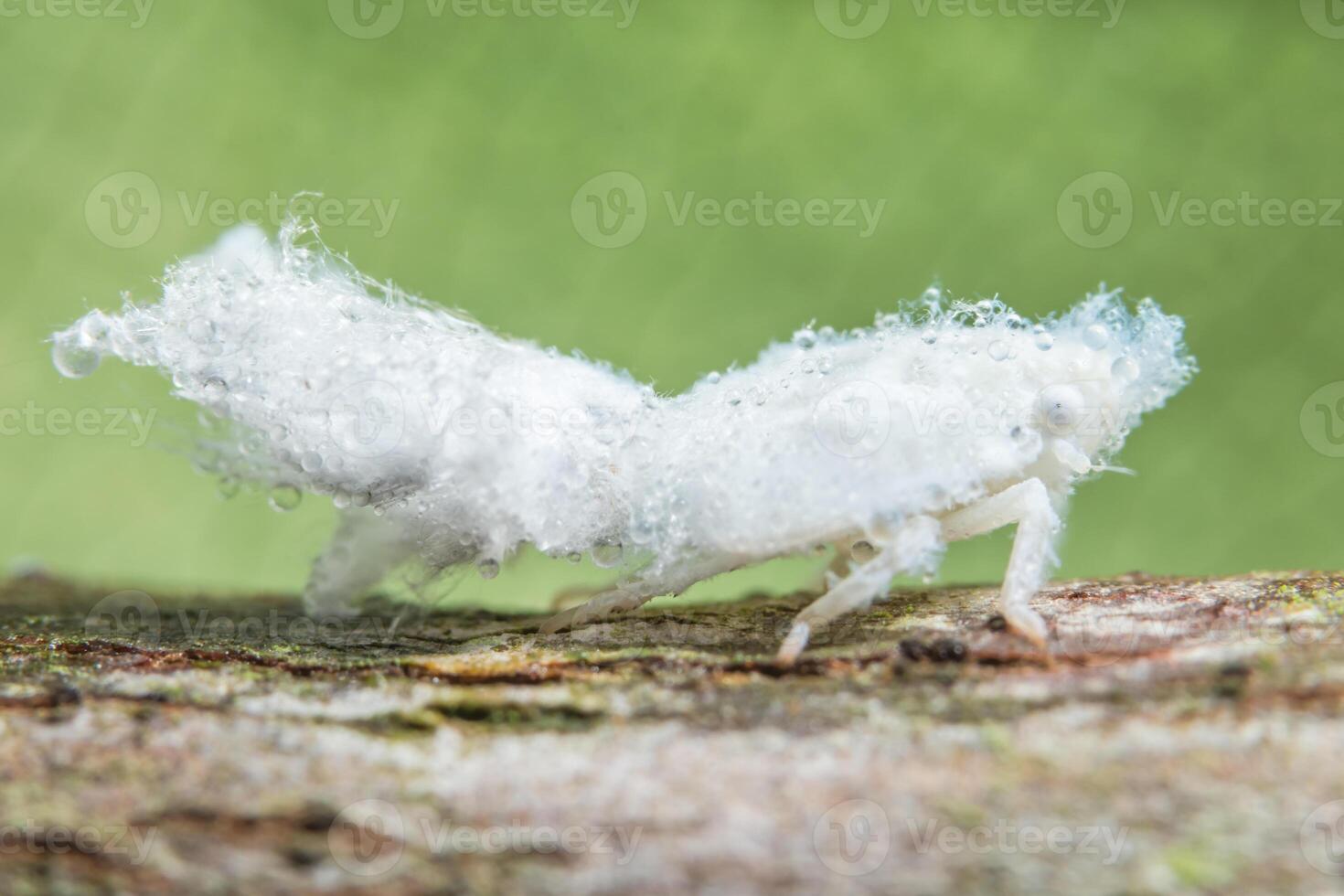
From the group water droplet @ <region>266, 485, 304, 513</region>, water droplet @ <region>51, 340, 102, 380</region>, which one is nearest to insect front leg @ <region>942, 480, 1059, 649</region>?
water droplet @ <region>266, 485, 304, 513</region>

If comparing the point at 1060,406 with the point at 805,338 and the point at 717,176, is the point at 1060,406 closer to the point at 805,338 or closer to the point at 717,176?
the point at 805,338

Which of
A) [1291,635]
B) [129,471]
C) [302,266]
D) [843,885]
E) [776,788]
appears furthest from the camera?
[129,471]

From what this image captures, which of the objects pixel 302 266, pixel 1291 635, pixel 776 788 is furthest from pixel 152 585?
pixel 1291 635

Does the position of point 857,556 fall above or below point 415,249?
below

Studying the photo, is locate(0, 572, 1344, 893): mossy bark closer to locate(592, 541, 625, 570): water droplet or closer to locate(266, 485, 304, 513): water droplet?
locate(592, 541, 625, 570): water droplet

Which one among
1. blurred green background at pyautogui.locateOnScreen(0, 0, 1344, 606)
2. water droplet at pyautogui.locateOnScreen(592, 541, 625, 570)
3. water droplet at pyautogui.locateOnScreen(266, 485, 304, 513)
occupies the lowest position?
water droplet at pyautogui.locateOnScreen(592, 541, 625, 570)

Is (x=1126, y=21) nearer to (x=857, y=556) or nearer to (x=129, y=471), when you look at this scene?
Result: (x=857, y=556)

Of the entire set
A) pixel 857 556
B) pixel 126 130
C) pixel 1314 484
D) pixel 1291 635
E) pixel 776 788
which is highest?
pixel 126 130
